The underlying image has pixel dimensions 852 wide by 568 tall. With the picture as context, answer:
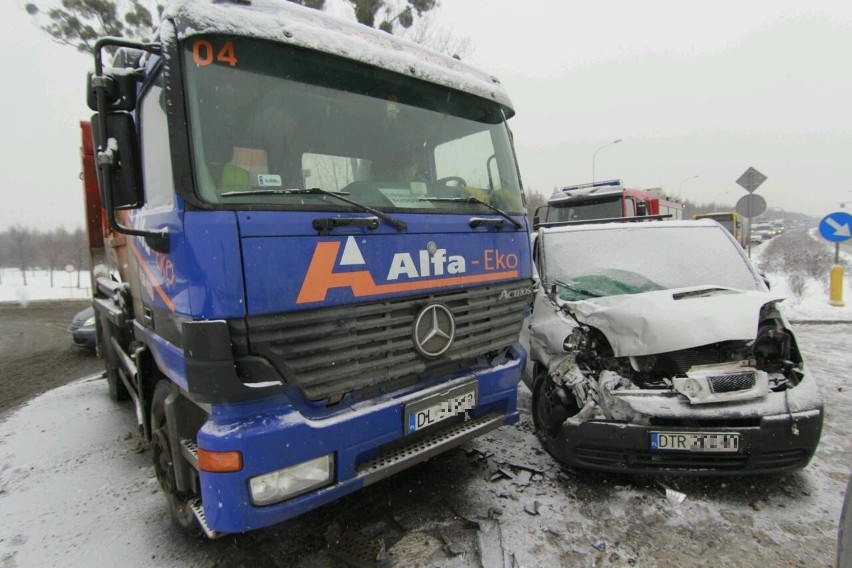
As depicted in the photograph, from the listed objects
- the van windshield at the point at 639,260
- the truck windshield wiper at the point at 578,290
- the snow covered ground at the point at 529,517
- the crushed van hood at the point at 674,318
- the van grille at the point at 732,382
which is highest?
the van windshield at the point at 639,260

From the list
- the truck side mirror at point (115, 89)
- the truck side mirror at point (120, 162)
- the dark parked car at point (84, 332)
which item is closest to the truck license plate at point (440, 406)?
the truck side mirror at point (120, 162)

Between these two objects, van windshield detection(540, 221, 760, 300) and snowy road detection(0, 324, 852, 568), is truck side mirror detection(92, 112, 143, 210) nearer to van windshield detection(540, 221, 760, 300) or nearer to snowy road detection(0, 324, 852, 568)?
snowy road detection(0, 324, 852, 568)

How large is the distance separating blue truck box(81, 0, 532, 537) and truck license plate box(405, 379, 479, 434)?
0.01 metres

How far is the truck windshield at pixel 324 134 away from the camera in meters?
2.10

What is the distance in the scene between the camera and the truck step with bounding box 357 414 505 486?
2436 millimetres

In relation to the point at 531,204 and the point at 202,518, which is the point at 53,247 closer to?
the point at 531,204

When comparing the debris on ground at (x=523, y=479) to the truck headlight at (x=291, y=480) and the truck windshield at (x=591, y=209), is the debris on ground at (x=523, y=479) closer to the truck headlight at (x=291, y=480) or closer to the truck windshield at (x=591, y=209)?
the truck headlight at (x=291, y=480)

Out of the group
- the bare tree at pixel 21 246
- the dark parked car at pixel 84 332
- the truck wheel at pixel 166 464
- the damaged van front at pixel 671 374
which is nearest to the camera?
the truck wheel at pixel 166 464

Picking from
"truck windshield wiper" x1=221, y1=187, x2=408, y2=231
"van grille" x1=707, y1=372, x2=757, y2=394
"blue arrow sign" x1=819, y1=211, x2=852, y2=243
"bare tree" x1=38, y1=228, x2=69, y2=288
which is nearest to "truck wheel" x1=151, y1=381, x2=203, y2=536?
"truck windshield wiper" x1=221, y1=187, x2=408, y2=231

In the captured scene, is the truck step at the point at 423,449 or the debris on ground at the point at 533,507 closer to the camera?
the truck step at the point at 423,449

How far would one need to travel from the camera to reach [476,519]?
2.88 metres

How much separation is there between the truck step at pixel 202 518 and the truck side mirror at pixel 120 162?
5.12ft

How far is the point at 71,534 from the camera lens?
2896mm

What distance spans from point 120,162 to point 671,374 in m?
3.62
